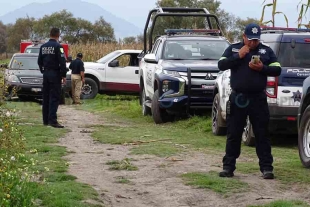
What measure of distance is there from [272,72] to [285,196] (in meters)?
1.56

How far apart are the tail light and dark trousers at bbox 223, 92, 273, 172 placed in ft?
8.33

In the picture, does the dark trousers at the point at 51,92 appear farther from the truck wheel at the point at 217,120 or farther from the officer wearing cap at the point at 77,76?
the officer wearing cap at the point at 77,76

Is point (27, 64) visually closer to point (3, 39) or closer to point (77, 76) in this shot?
point (77, 76)

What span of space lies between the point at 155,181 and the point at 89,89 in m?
16.9

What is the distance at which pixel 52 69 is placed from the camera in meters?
14.2

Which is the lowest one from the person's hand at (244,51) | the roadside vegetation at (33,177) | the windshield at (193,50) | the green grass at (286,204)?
the green grass at (286,204)

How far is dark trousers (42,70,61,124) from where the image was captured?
14180mm

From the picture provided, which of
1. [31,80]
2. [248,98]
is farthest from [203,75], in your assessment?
[31,80]

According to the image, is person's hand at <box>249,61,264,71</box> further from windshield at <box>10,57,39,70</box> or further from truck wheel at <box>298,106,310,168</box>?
windshield at <box>10,57,39,70</box>

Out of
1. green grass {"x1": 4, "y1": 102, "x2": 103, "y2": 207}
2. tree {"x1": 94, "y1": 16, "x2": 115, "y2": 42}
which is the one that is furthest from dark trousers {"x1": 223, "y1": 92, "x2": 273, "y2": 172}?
tree {"x1": 94, "y1": 16, "x2": 115, "y2": 42}

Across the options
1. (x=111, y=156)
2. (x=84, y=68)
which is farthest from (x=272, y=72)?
(x=84, y=68)

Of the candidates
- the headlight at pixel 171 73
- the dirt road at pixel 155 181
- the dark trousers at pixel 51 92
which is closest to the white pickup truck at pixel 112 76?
the headlight at pixel 171 73

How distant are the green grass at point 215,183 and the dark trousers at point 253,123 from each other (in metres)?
0.30

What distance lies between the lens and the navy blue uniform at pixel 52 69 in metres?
14.1
